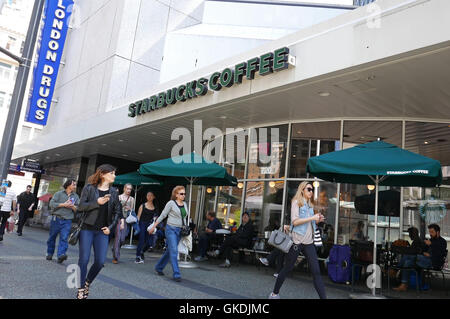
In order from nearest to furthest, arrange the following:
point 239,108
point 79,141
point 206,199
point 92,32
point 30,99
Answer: point 239,108
point 206,199
point 30,99
point 79,141
point 92,32

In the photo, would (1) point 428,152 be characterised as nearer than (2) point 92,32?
Yes

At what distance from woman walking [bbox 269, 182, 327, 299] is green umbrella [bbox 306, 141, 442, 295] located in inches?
44.9

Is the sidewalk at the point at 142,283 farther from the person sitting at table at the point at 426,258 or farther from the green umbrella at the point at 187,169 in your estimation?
the green umbrella at the point at 187,169

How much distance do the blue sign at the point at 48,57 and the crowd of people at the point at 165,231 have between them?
429 centimetres

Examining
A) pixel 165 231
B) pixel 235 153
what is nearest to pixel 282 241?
pixel 165 231

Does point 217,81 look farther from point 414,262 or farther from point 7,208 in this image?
point 7,208

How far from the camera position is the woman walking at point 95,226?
171 inches

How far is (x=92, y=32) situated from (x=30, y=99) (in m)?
5.97

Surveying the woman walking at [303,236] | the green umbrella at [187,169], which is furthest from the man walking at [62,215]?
the woman walking at [303,236]

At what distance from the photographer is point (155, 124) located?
1181 cm

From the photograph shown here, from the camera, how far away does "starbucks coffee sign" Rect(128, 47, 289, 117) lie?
25.3 feet

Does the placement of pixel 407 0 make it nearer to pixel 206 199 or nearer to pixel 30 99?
pixel 206 199

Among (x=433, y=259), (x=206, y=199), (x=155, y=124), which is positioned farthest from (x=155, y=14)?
(x=433, y=259)
